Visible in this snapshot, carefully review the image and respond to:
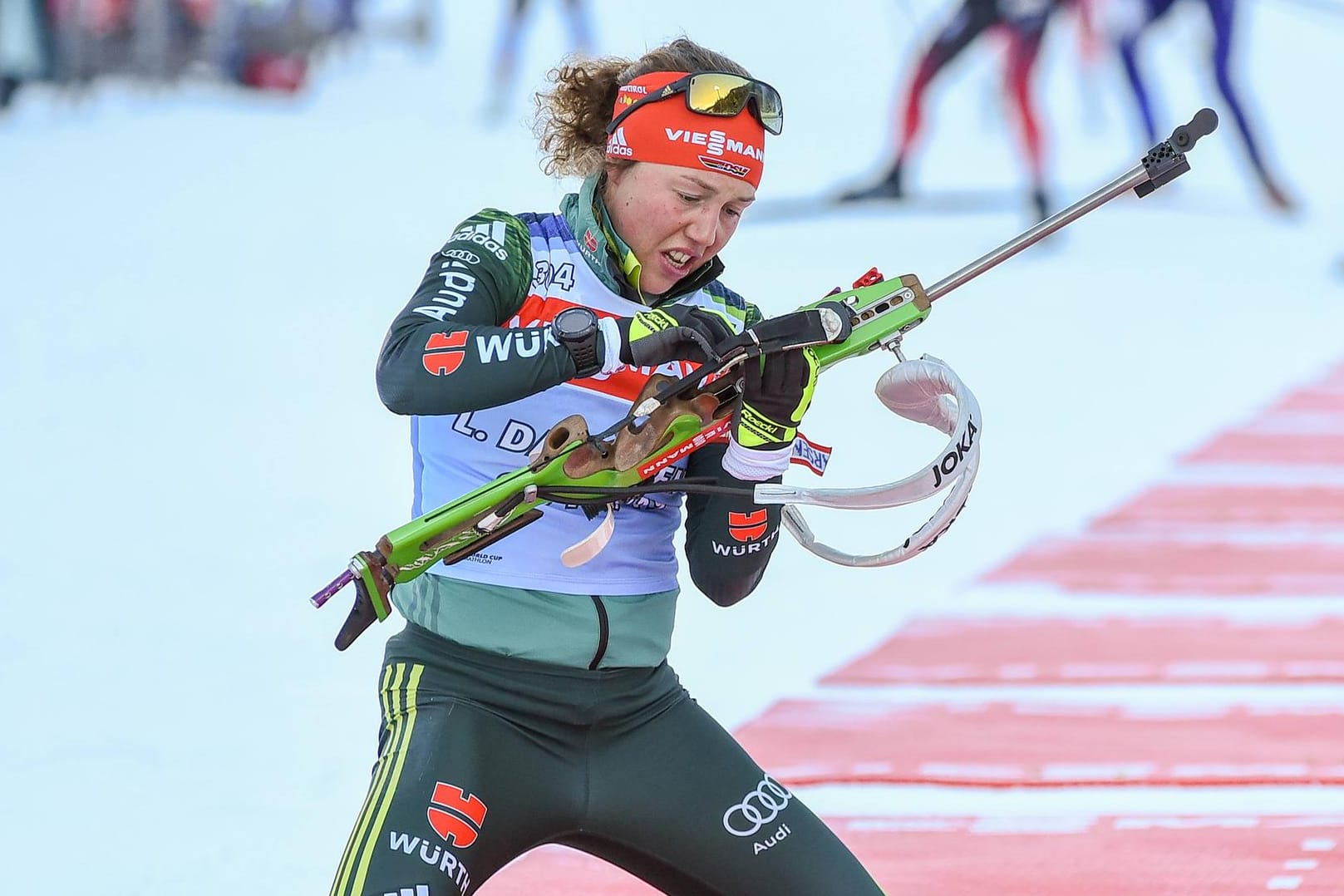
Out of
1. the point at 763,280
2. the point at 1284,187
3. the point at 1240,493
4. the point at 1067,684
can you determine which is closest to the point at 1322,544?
the point at 1240,493

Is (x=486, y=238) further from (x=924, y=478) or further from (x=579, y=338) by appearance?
(x=924, y=478)

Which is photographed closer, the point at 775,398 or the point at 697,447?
the point at 775,398

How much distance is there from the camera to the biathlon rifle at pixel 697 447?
72.7 inches

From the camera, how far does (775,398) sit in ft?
6.10

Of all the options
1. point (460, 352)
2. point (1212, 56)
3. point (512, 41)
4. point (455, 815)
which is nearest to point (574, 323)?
point (460, 352)

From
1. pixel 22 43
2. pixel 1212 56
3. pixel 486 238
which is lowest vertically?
pixel 486 238

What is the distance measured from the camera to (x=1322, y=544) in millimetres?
4367

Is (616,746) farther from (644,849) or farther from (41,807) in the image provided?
(41,807)

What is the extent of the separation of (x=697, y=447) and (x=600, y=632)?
9.4 inches

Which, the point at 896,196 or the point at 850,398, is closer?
the point at 850,398

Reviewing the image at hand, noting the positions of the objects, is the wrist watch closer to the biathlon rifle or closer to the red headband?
the biathlon rifle

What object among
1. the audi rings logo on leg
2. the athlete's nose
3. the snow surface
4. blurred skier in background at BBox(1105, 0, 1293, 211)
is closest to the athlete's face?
the athlete's nose

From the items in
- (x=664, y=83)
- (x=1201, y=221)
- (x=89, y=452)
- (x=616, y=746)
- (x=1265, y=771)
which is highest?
(x=1201, y=221)

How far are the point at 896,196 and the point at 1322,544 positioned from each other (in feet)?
10.9
